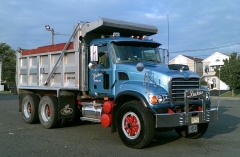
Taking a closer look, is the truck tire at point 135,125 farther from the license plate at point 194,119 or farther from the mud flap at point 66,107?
the mud flap at point 66,107

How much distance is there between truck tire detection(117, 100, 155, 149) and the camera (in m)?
6.84

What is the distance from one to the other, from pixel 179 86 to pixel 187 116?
0.76 metres

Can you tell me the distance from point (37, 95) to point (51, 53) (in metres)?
2.05

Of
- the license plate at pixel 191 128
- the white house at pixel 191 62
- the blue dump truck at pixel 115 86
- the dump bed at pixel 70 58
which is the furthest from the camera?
the white house at pixel 191 62

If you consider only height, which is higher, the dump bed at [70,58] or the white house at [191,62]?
the white house at [191,62]

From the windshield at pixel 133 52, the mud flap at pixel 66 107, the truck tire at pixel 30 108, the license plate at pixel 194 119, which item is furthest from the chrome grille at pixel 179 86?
the truck tire at pixel 30 108

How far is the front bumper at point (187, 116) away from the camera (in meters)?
6.78

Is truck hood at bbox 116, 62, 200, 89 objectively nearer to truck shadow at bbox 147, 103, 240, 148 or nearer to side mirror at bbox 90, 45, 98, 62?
side mirror at bbox 90, 45, 98, 62

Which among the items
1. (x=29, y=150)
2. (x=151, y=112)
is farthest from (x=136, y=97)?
(x=29, y=150)

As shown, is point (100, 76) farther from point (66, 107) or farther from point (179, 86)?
point (179, 86)

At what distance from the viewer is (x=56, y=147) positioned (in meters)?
7.33

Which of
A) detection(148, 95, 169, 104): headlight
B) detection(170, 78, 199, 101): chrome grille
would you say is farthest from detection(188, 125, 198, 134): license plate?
detection(148, 95, 169, 104): headlight

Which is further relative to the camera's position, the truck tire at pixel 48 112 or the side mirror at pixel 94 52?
the truck tire at pixel 48 112

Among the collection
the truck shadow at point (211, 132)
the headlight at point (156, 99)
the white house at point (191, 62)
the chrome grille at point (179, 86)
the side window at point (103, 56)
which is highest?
the white house at point (191, 62)
